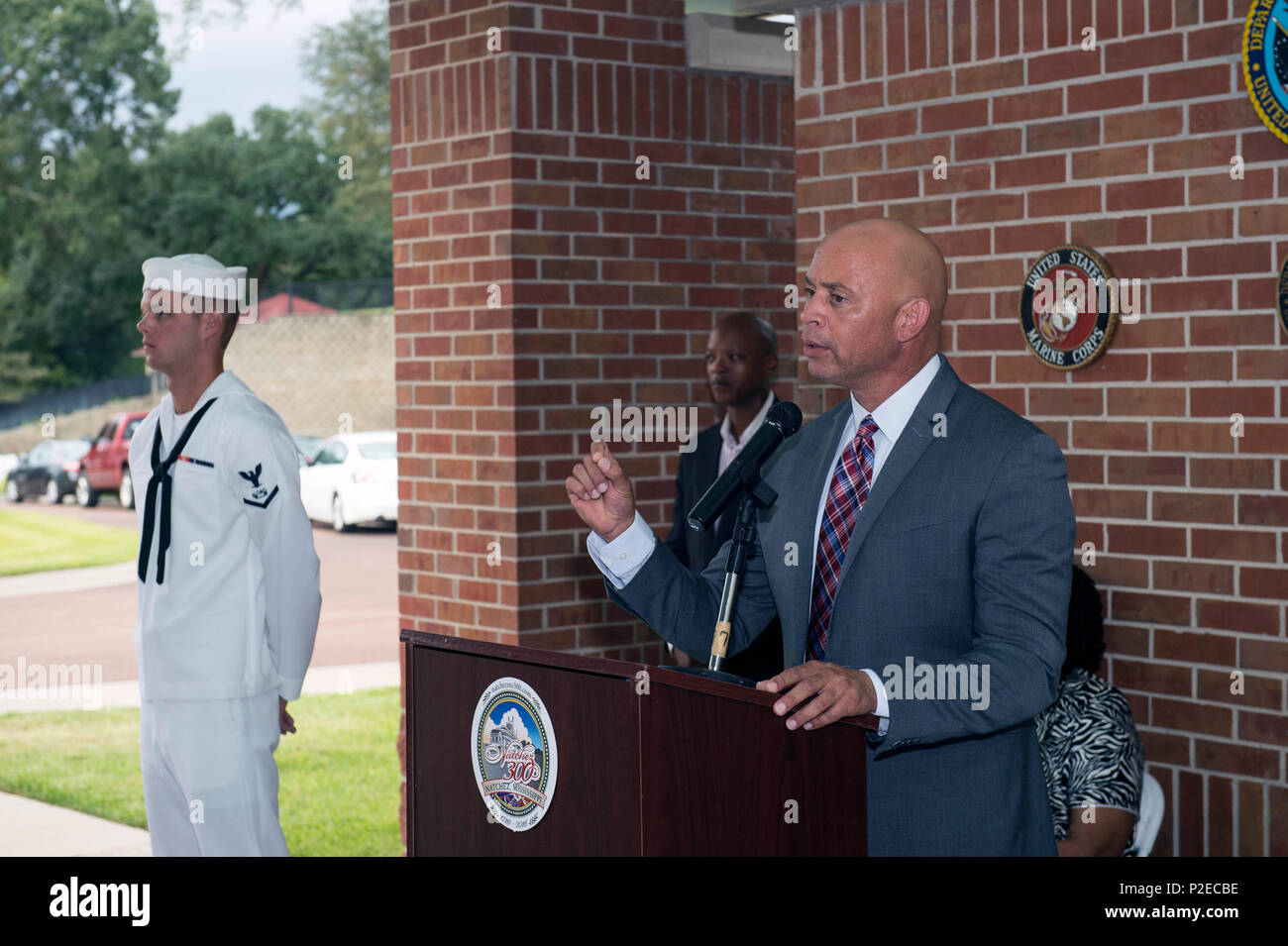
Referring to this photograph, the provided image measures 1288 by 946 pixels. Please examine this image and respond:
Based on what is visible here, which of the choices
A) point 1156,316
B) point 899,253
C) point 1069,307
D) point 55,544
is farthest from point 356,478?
point 899,253

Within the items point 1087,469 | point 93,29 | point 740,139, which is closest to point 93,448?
point 93,29

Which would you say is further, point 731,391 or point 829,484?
point 731,391

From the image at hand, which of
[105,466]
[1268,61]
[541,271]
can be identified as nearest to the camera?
[1268,61]

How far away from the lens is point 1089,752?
405 cm

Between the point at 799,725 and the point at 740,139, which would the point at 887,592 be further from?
the point at 740,139

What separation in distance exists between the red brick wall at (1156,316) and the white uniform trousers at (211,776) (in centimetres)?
243

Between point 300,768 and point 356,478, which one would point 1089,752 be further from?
point 356,478

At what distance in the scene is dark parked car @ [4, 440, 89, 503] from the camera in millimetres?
32972

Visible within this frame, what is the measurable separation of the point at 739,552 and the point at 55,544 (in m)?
23.1

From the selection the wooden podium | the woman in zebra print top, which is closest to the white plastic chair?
the woman in zebra print top

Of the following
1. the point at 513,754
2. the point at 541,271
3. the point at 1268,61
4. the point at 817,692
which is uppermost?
the point at 1268,61

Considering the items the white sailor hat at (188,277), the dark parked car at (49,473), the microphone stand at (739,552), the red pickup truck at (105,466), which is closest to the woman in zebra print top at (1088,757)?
the microphone stand at (739,552)

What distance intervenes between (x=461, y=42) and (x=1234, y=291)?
3164 mm
